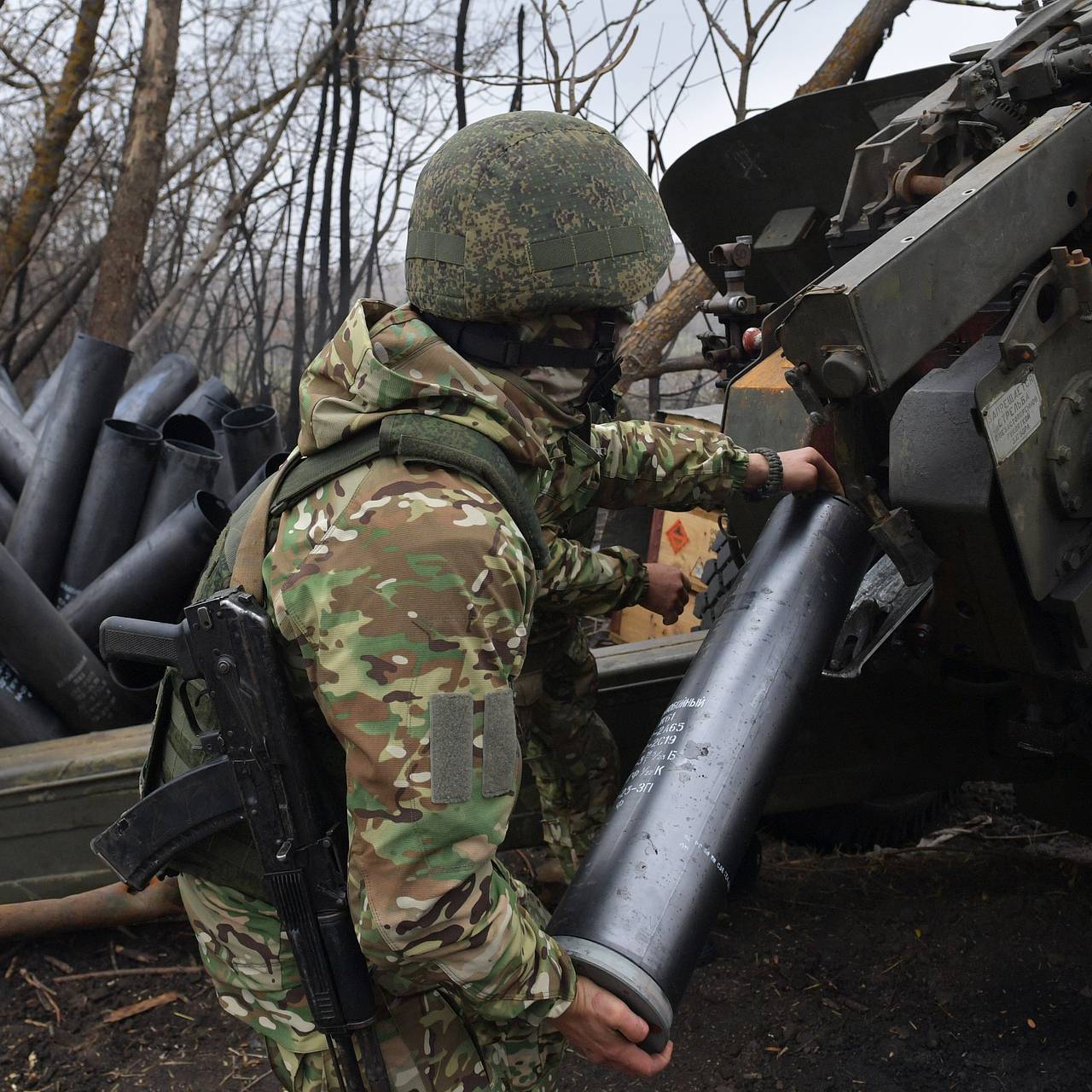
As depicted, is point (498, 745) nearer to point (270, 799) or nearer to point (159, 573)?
point (270, 799)

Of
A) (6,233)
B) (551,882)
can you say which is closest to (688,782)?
(551,882)

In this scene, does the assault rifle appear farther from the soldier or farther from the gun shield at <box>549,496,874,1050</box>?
the gun shield at <box>549,496,874,1050</box>

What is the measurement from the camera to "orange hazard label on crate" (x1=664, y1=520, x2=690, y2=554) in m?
5.20

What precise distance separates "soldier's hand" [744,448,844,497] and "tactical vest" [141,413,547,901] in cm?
92

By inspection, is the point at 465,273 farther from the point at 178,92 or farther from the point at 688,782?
the point at 178,92

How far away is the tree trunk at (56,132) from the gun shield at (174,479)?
12.2 ft

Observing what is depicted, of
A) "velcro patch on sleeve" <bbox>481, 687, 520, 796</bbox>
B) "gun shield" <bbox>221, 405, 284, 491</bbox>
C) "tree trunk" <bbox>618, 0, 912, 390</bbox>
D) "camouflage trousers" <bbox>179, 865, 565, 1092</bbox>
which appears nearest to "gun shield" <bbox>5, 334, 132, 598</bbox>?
Result: "gun shield" <bbox>221, 405, 284, 491</bbox>

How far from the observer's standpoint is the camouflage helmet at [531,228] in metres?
1.89

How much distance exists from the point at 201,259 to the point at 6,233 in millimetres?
1387

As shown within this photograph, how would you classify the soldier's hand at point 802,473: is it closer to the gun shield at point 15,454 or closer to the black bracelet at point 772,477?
the black bracelet at point 772,477

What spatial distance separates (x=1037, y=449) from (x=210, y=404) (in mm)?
4530

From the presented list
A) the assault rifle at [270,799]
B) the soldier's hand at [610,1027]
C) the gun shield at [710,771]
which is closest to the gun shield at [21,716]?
the assault rifle at [270,799]

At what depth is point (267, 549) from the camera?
72.7 inches

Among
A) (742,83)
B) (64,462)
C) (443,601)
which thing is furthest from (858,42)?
(443,601)
